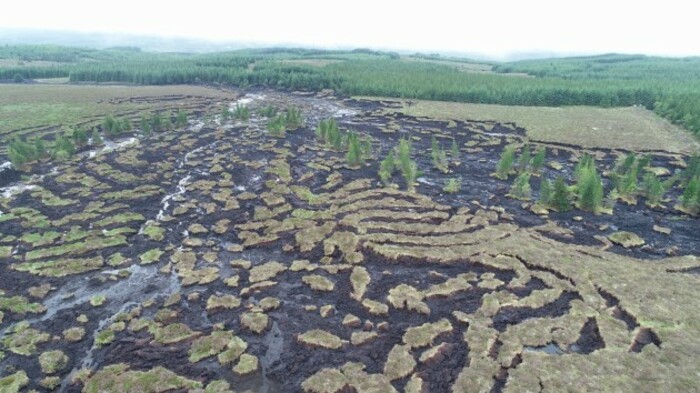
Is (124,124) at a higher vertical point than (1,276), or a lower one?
higher

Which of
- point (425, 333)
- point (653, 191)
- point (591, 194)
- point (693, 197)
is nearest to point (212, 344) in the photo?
point (425, 333)

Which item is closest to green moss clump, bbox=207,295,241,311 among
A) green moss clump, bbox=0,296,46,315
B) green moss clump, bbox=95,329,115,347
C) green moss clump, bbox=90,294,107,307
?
green moss clump, bbox=95,329,115,347

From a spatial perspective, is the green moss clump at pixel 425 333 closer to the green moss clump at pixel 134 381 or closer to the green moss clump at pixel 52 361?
the green moss clump at pixel 134 381

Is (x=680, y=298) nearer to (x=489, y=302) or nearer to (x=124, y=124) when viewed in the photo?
(x=489, y=302)

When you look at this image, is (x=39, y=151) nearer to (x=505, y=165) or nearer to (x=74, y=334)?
(x=74, y=334)

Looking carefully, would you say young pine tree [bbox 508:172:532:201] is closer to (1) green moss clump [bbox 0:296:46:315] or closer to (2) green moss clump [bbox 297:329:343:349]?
(2) green moss clump [bbox 297:329:343:349]

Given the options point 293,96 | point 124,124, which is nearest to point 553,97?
point 293,96

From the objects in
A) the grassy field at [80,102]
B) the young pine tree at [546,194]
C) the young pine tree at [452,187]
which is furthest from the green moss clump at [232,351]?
the grassy field at [80,102]
